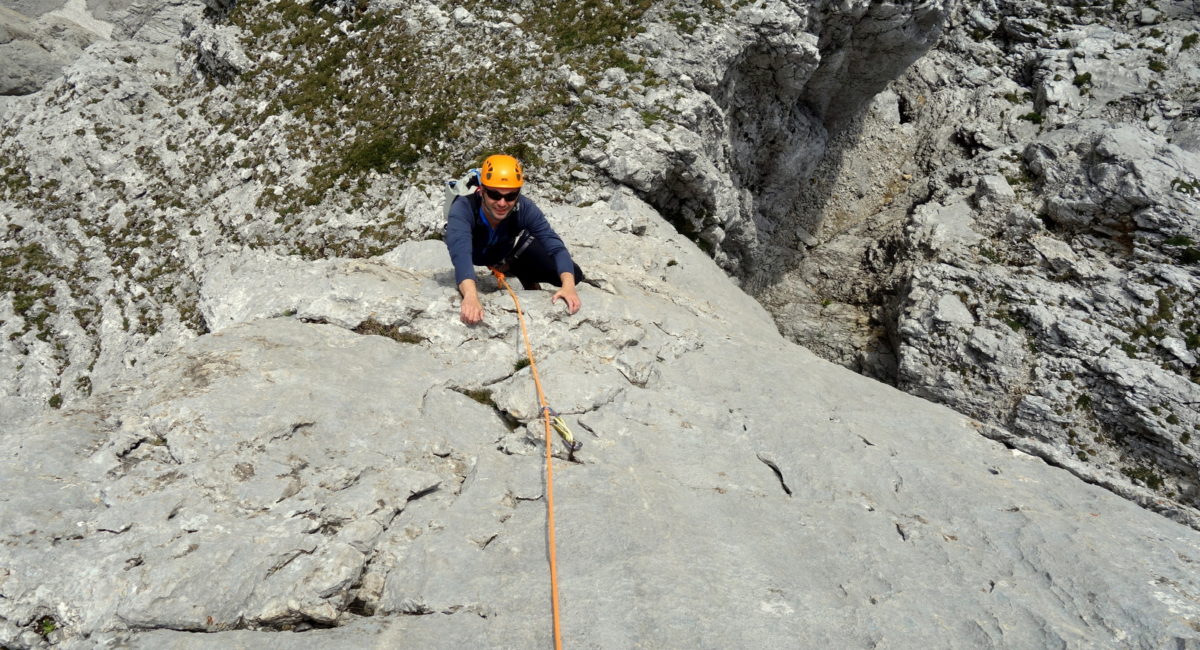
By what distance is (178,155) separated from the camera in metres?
22.5

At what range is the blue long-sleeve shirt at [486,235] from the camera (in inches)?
398

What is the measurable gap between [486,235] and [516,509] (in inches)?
220

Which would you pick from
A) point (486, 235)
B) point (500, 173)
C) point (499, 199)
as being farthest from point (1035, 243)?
point (500, 173)

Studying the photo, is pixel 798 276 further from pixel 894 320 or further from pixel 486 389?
pixel 486 389

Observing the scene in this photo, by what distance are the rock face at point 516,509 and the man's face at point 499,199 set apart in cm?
159

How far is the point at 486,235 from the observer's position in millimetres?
11086

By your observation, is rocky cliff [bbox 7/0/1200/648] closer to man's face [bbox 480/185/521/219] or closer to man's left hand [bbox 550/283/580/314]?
man's left hand [bbox 550/283/580/314]

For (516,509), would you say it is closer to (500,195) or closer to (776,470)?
(776,470)

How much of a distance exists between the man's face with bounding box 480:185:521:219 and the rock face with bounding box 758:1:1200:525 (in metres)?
9.00

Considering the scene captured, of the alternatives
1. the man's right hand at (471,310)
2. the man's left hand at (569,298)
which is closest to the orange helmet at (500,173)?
the man's right hand at (471,310)

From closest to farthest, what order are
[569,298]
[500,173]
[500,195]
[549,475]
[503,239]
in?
[549,475] < [500,173] < [500,195] < [569,298] < [503,239]

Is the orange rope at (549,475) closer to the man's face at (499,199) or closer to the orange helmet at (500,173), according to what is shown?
the man's face at (499,199)

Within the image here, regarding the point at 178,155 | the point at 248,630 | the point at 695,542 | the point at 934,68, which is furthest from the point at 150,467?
the point at 934,68

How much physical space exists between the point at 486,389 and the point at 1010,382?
16.8 metres
